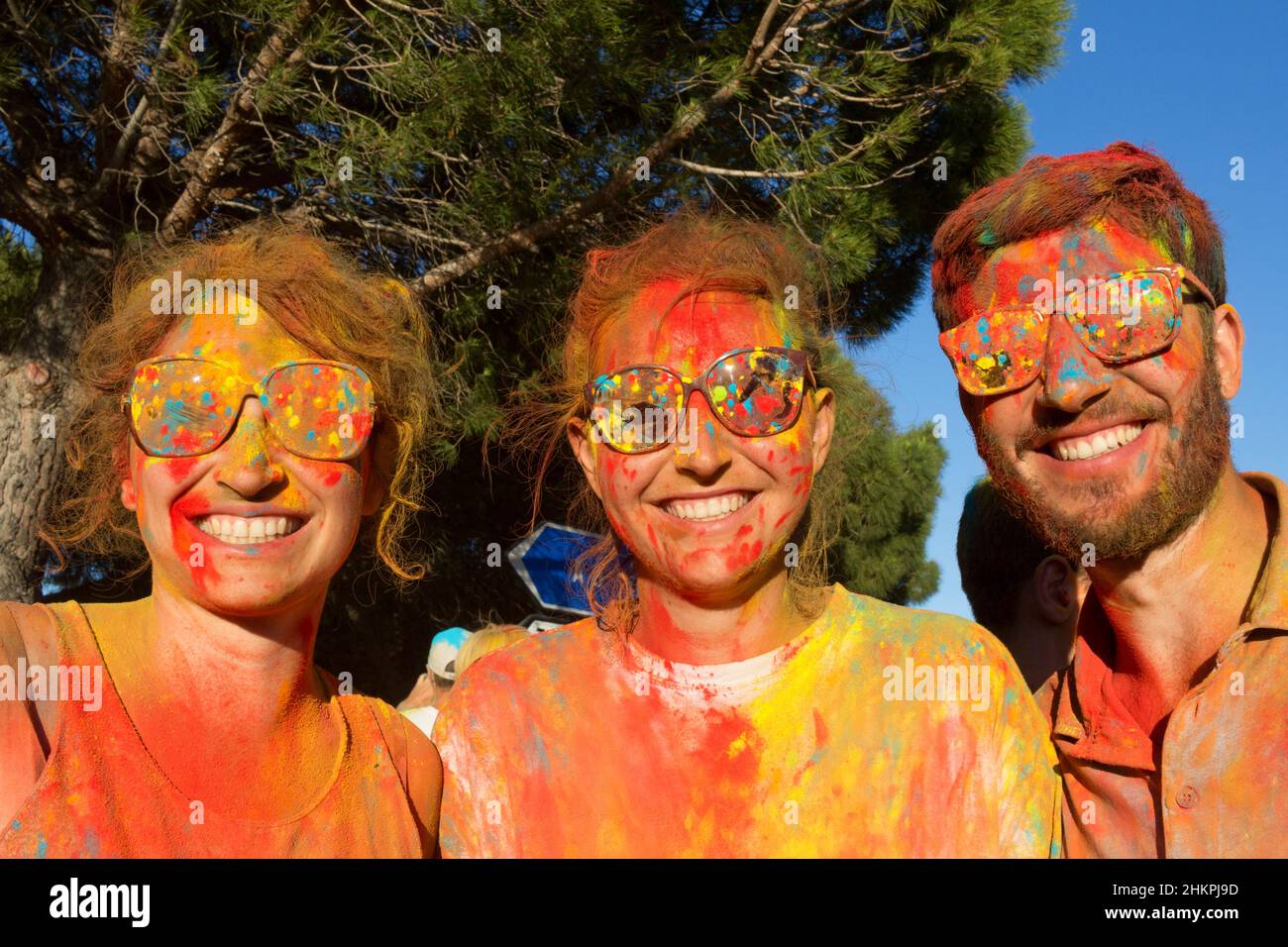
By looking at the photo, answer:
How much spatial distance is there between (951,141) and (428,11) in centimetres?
276

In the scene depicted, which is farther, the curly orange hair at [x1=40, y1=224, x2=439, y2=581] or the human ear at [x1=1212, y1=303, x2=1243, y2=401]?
the human ear at [x1=1212, y1=303, x2=1243, y2=401]

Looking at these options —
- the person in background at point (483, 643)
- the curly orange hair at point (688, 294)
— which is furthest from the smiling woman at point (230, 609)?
the person in background at point (483, 643)

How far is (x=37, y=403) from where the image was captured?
490 cm

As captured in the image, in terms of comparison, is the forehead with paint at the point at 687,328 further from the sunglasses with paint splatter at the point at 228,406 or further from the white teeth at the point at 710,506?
the sunglasses with paint splatter at the point at 228,406

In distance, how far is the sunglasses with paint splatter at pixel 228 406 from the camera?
217 cm

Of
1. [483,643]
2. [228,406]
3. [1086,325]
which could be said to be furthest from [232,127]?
[1086,325]

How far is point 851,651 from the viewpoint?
8.16ft

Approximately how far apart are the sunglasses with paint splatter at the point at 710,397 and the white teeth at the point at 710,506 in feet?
0.44

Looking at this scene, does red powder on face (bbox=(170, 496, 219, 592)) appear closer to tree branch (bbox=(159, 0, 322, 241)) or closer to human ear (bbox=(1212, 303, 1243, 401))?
human ear (bbox=(1212, 303, 1243, 401))

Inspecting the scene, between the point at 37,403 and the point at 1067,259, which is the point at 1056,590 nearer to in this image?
the point at 1067,259

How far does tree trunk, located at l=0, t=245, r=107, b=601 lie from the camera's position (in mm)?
4789

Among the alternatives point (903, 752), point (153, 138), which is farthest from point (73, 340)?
point (903, 752)

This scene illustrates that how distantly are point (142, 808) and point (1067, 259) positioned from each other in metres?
2.09

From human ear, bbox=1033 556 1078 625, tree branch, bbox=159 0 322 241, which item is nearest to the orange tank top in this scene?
human ear, bbox=1033 556 1078 625
